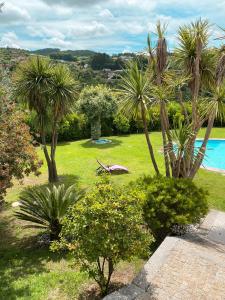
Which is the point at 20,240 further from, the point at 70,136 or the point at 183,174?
the point at 70,136

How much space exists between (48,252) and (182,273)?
11.9 ft

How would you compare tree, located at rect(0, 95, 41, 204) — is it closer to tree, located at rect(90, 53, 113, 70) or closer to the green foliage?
the green foliage

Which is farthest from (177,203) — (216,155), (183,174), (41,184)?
(216,155)

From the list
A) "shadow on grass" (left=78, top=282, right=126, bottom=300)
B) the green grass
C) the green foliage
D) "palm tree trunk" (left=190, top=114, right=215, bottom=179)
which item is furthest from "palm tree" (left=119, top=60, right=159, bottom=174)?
the green foliage

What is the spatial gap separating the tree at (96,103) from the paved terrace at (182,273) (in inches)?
653

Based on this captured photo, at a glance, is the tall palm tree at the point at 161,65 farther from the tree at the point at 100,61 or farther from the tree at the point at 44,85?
the tree at the point at 100,61

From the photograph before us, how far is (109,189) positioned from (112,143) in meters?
18.1

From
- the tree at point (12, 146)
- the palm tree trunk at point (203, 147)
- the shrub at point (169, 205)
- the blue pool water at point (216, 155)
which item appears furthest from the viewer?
the blue pool water at point (216, 155)

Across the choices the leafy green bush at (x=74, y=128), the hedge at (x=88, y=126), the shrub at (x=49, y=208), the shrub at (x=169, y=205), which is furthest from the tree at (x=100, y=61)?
Answer: the shrub at (x=169, y=205)

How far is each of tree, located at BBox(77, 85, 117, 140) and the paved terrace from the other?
54.5 ft

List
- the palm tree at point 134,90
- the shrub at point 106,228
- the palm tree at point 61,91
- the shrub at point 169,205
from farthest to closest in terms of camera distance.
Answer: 1. the palm tree at point 61,91
2. the palm tree at point 134,90
3. the shrub at point 169,205
4. the shrub at point 106,228

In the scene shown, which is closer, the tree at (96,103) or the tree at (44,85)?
the tree at (44,85)

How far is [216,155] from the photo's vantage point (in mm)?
22891

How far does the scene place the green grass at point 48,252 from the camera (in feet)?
21.2
